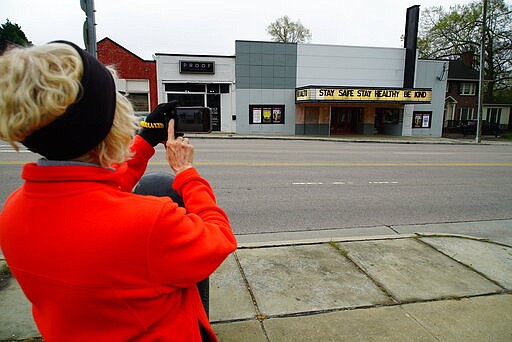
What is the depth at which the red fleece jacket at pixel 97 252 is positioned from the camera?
95 cm

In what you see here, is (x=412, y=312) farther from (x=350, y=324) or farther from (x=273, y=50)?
(x=273, y=50)

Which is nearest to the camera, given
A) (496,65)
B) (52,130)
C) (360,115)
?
(52,130)

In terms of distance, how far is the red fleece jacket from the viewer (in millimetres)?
955

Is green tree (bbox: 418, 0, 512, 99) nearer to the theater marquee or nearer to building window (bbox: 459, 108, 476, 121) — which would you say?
building window (bbox: 459, 108, 476, 121)

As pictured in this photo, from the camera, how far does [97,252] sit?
950 millimetres

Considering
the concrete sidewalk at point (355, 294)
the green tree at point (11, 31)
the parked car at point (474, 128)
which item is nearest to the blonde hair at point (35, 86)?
the concrete sidewalk at point (355, 294)

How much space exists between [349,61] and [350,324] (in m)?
25.2

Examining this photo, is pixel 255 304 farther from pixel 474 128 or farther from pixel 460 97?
pixel 460 97

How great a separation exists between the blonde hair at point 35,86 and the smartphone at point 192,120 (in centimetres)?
67

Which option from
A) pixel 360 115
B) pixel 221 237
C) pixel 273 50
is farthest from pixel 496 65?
pixel 221 237

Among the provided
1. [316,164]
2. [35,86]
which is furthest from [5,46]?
[316,164]

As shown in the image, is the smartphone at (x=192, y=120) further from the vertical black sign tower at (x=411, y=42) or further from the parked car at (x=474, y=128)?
the parked car at (x=474, y=128)

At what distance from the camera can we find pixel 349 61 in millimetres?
25156

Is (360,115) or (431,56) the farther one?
(431,56)
